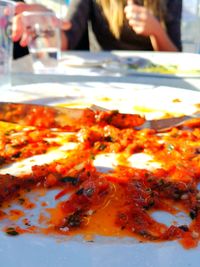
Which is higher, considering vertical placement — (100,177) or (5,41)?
(5,41)

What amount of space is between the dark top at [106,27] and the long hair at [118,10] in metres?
0.04

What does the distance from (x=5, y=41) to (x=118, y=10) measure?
1369 mm

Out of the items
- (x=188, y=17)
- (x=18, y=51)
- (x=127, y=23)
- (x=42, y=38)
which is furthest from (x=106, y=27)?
(x=188, y=17)

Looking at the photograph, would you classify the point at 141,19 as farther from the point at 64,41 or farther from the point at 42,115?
the point at 42,115

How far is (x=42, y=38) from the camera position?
1884 mm

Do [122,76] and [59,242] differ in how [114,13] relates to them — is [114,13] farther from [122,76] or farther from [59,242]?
[59,242]

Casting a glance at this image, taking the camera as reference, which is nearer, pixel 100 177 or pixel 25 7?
pixel 100 177

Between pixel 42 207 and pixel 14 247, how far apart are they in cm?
15

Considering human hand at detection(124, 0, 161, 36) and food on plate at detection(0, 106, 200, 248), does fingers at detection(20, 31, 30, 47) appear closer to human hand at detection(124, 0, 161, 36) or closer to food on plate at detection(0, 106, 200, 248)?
human hand at detection(124, 0, 161, 36)

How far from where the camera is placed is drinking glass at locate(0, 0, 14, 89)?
4.40ft

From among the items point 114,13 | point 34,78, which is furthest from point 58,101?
point 114,13

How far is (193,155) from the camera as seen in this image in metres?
0.83

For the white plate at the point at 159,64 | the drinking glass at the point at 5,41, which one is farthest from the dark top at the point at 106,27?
the drinking glass at the point at 5,41

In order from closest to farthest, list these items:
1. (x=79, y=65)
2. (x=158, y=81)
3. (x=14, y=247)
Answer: (x=14, y=247) < (x=158, y=81) < (x=79, y=65)
